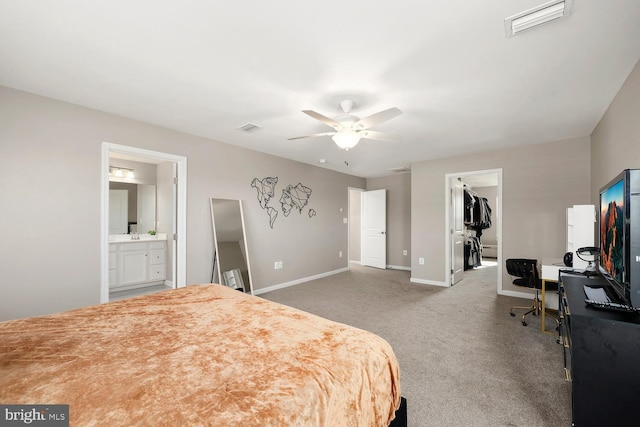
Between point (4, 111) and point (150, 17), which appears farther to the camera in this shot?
point (4, 111)

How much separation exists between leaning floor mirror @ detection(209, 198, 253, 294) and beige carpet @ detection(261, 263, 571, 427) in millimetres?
597

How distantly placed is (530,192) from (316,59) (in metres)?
4.01

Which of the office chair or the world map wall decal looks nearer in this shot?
the office chair

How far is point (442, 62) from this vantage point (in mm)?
1979

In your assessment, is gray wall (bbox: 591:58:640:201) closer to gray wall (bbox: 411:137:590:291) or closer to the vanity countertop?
gray wall (bbox: 411:137:590:291)

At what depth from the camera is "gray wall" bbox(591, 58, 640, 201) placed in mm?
1992

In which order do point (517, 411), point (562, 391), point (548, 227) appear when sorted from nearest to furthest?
1. point (517, 411)
2. point (562, 391)
3. point (548, 227)

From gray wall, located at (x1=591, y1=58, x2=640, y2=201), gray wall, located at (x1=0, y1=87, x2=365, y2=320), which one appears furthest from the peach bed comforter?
gray wall, located at (x1=591, y1=58, x2=640, y2=201)

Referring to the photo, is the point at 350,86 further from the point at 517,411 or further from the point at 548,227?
the point at 548,227

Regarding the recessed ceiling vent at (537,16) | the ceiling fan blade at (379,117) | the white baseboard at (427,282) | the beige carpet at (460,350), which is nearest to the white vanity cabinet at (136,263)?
the beige carpet at (460,350)

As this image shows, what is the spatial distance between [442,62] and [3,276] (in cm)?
400

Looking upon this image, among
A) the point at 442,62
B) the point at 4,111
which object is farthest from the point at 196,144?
the point at 442,62

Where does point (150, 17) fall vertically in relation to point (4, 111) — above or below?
above

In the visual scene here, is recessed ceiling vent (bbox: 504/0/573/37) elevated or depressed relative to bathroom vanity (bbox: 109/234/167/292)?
elevated
